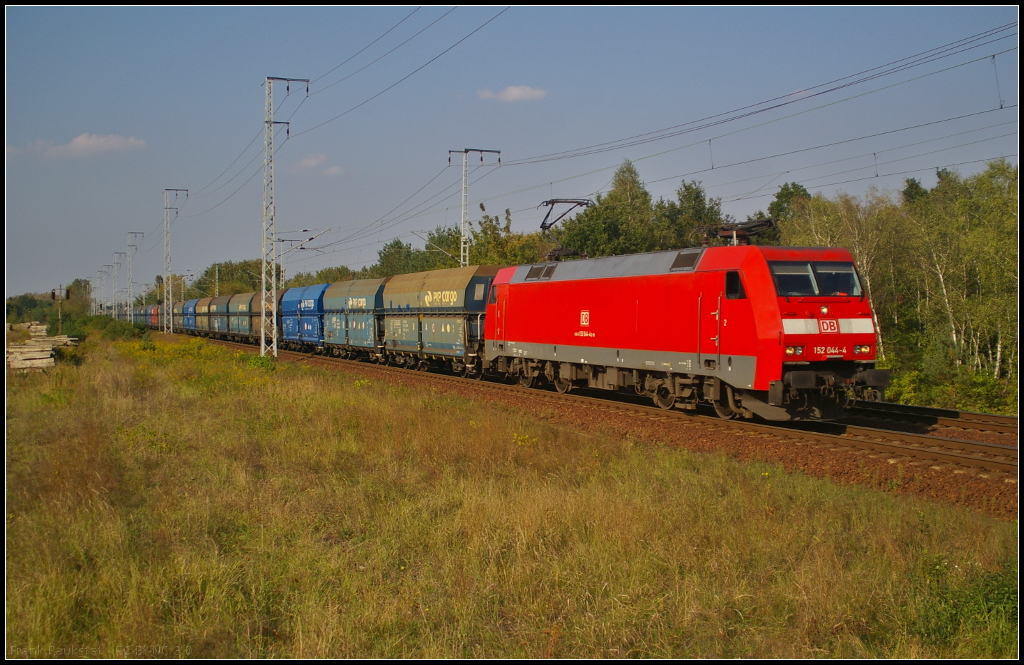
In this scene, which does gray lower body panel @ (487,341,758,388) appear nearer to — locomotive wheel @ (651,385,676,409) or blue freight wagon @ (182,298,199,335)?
locomotive wheel @ (651,385,676,409)

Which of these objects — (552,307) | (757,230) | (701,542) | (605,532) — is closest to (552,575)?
(605,532)

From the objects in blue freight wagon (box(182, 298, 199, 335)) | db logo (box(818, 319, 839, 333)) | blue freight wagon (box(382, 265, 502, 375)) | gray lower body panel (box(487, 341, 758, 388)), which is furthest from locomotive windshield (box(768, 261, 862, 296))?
blue freight wagon (box(182, 298, 199, 335))

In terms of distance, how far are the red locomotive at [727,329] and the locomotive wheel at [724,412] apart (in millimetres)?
26

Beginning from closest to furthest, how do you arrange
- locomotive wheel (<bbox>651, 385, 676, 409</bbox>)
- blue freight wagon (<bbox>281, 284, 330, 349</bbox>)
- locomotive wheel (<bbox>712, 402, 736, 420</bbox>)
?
locomotive wheel (<bbox>712, 402, 736, 420</bbox>), locomotive wheel (<bbox>651, 385, 676, 409</bbox>), blue freight wagon (<bbox>281, 284, 330, 349</bbox>)

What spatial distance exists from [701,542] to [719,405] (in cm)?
851

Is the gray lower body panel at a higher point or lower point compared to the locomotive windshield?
lower

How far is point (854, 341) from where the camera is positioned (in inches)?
527

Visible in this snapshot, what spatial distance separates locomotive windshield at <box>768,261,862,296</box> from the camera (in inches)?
522

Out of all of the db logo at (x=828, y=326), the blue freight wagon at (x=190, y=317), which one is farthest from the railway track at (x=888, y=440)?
the blue freight wagon at (x=190, y=317)

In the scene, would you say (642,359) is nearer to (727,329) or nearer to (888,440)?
(727,329)

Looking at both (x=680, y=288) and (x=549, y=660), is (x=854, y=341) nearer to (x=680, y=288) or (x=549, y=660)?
(x=680, y=288)

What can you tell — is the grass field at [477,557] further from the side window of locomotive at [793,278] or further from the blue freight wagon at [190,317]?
the blue freight wagon at [190,317]

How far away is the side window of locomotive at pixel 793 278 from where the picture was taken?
13.2m

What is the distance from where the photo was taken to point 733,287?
13.9 metres
